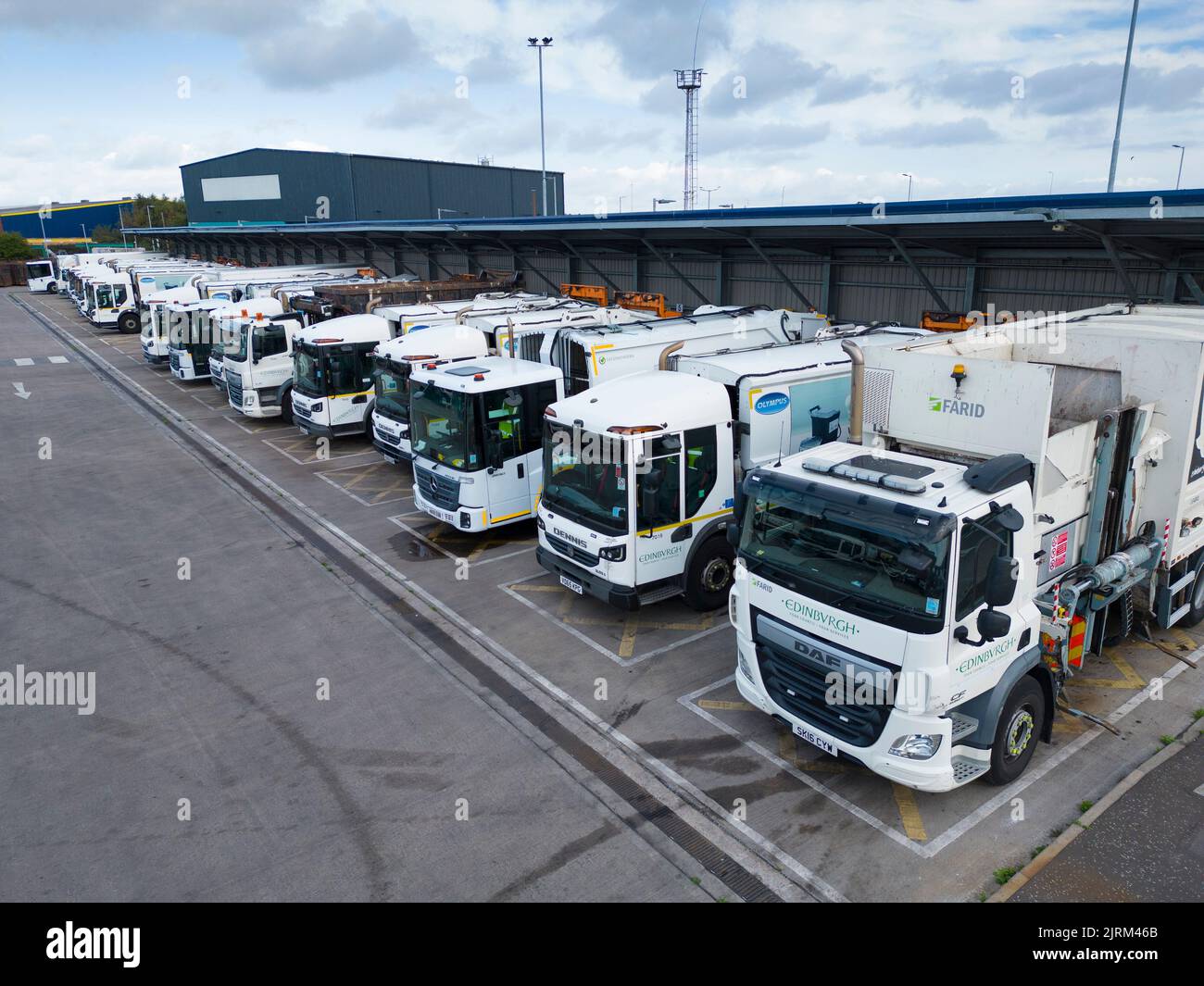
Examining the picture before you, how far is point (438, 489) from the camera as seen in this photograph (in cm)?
1177

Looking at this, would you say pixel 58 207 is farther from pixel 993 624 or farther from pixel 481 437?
pixel 993 624

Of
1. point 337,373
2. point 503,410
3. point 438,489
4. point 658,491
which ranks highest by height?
point 503,410

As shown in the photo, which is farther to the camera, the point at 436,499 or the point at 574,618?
the point at 436,499

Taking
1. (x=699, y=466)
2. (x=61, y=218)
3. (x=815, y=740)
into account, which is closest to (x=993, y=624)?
(x=815, y=740)

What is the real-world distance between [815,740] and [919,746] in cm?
82

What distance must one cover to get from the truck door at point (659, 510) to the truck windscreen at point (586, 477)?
21 centimetres

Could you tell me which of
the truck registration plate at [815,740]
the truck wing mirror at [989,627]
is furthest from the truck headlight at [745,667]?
the truck wing mirror at [989,627]

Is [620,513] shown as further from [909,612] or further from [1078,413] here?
[1078,413]

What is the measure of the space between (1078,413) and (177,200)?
119995 mm

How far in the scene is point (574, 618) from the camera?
9.79 meters

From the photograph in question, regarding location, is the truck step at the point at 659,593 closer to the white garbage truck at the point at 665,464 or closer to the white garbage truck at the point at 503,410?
the white garbage truck at the point at 665,464

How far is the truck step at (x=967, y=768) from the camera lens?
5.95 meters

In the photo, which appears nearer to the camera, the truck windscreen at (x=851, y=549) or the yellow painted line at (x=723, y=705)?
the truck windscreen at (x=851, y=549)
